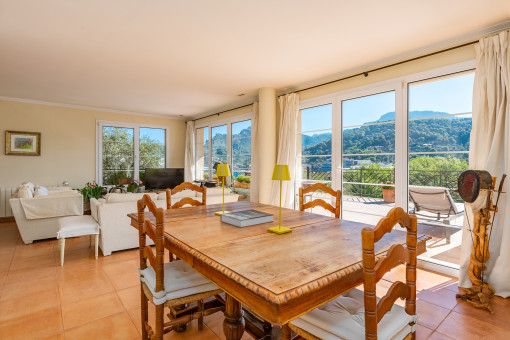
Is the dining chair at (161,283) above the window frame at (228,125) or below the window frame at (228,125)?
below

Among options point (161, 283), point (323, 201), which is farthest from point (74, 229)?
point (323, 201)

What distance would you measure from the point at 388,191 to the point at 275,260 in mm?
2810

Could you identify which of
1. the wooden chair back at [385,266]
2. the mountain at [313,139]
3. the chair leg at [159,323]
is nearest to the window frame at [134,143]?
the mountain at [313,139]

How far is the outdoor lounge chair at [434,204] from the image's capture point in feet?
9.65

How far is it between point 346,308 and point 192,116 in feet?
22.0

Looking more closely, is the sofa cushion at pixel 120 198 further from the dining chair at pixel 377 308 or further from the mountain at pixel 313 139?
the dining chair at pixel 377 308

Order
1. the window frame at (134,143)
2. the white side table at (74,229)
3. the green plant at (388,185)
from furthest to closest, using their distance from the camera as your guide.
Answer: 1. the window frame at (134,143)
2. the green plant at (388,185)
3. the white side table at (74,229)

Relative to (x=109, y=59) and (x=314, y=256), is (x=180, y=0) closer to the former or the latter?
(x=109, y=59)

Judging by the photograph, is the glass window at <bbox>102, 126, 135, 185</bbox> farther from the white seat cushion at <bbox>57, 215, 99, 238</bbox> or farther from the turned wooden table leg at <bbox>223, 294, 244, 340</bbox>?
the turned wooden table leg at <bbox>223, 294, 244, 340</bbox>

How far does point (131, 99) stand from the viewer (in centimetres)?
543

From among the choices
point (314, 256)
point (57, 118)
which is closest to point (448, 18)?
point (314, 256)

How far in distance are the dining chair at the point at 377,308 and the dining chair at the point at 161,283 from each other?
22.6 inches

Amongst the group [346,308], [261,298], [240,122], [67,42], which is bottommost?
[346,308]

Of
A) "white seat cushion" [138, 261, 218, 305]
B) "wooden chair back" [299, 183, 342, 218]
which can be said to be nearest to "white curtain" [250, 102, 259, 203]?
"wooden chair back" [299, 183, 342, 218]
